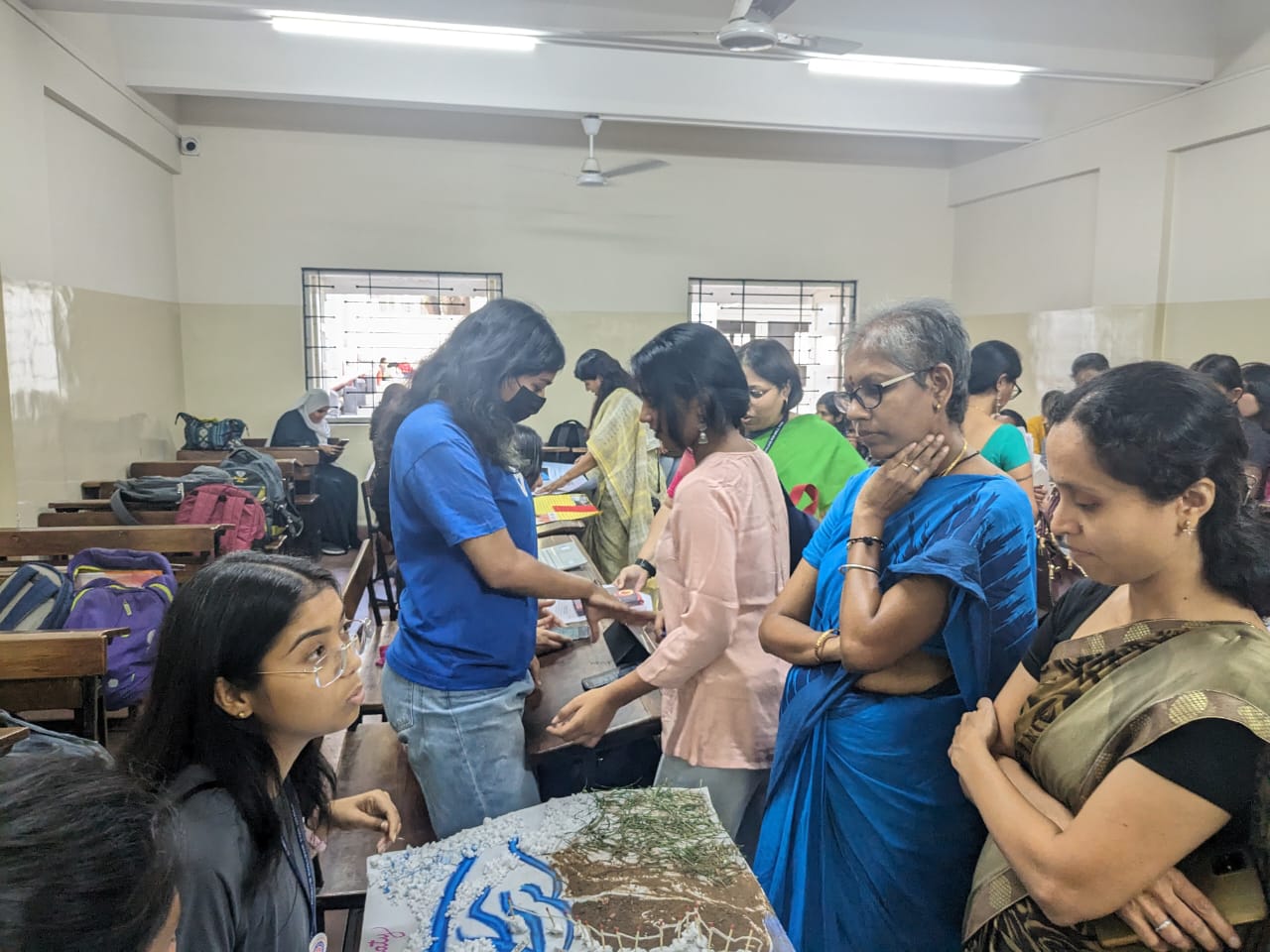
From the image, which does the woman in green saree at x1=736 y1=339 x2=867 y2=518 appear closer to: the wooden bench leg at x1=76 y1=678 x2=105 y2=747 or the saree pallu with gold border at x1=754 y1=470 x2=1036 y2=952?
the saree pallu with gold border at x1=754 y1=470 x2=1036 y2=952

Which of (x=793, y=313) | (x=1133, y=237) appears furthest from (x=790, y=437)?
(x=793, y=313)

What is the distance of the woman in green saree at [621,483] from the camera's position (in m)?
3.92

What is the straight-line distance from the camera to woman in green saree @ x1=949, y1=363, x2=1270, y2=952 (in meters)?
0.83

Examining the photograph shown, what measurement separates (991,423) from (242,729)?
2705mm

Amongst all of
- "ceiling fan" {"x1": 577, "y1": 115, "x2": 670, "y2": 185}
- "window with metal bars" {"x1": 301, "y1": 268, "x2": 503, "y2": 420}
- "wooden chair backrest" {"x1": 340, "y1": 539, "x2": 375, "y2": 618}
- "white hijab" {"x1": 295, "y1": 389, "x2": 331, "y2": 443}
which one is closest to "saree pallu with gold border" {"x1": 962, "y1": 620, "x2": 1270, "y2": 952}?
"wooden chair backrest" {"x1": 340, "y1": 539, "x2": 375, "y2": 618}

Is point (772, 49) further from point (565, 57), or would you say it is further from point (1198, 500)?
point (1198, 500)

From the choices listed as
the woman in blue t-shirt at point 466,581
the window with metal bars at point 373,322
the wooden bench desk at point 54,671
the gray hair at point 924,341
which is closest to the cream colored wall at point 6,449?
the wooden bench desk at point 54,671

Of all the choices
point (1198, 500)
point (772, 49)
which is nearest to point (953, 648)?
point (1198, 500)

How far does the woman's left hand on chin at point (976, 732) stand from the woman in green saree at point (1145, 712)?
0.05ft

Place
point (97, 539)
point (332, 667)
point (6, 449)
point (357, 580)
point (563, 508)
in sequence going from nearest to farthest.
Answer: point (332, 667) < point (357, 580) < point (97, 539) < point (563, 508) < point (6, 449)

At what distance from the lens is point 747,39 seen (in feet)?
11.4

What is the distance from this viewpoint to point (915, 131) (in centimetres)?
701

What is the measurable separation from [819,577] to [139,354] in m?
6.11

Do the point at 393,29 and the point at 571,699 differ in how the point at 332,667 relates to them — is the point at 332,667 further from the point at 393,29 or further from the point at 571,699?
the point at 393,29
